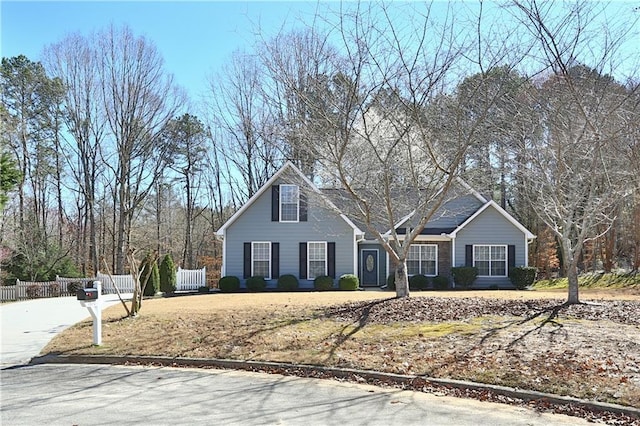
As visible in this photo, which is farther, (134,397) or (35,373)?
(35,373)

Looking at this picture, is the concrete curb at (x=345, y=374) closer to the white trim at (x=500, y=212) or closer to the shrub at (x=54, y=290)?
the white trim at (x=500, y=212)

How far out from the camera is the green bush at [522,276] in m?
24.7

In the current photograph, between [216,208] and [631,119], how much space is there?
105 feet

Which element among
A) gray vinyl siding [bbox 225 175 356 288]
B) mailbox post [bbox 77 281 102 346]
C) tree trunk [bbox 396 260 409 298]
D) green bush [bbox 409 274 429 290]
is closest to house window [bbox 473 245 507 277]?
green bush [bbox 409 274 429 290]

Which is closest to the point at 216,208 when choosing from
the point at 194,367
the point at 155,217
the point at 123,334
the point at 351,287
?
the point at 155,217

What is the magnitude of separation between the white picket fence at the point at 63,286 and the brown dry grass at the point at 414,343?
13767 millimetres

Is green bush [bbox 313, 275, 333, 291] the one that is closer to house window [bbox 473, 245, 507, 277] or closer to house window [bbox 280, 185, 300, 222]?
house window [bbox 280, 185, 300, 222]

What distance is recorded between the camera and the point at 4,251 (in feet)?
92.6

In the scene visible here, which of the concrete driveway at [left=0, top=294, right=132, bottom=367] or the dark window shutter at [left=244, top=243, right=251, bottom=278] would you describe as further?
the dark window shutter at [left=244, top=243, right=251, bottom=278]

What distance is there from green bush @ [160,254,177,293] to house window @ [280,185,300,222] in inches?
210

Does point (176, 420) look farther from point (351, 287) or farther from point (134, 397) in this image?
point (351, 287)

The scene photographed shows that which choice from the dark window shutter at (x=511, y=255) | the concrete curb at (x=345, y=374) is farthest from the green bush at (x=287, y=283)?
the concrete curb at (x=345, y=374)

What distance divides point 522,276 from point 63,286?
2094cm

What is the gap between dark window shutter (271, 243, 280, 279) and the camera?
25062 mm
